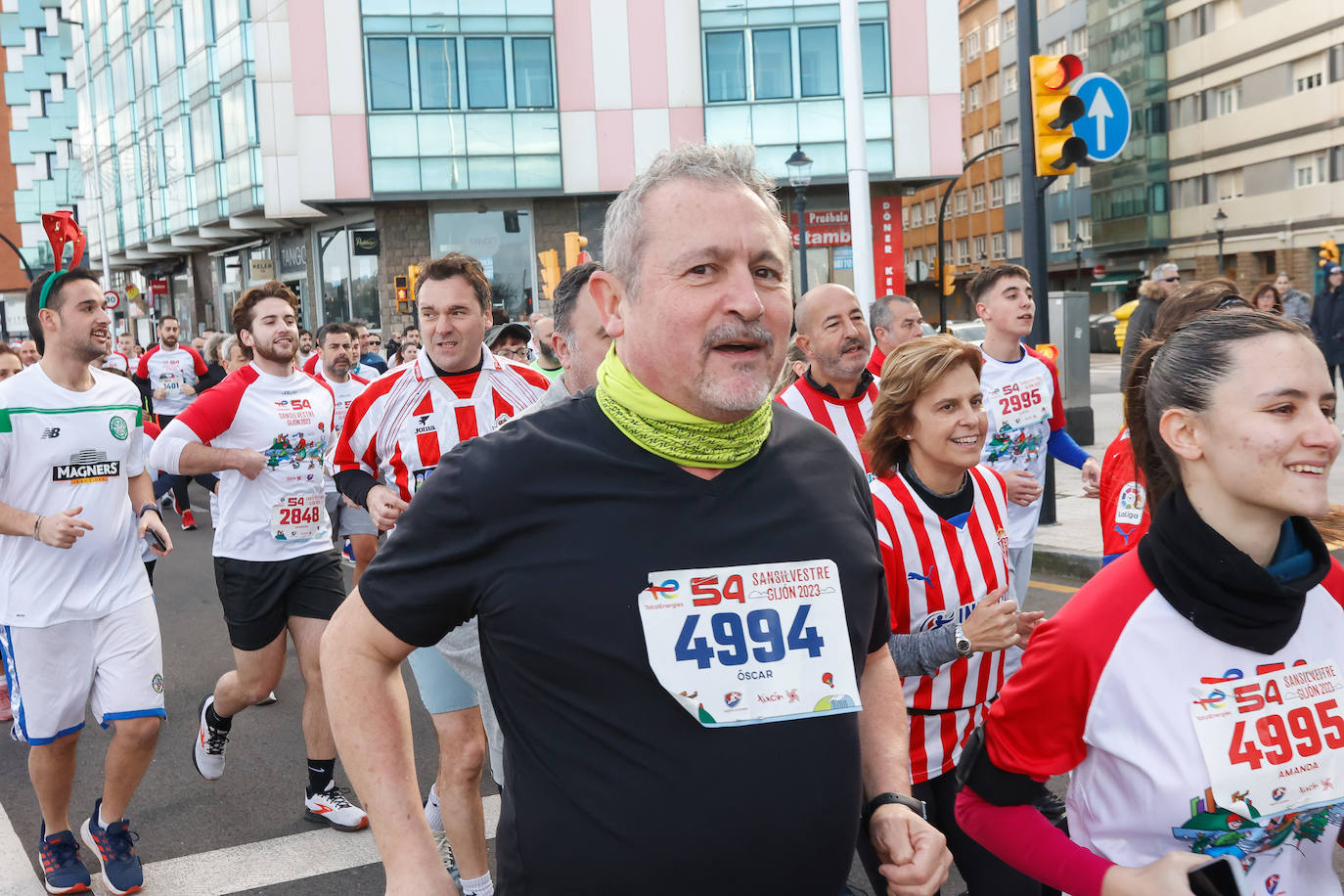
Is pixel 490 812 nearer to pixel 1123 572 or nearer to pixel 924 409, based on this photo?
pixel 924 409

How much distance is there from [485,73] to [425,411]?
29.2 meters

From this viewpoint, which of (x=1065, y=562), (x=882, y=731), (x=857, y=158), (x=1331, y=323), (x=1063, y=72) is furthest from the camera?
(x=1331, y=323)

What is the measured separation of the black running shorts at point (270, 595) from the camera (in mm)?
5512

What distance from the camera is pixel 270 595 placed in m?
5.53

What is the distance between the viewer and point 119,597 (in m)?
4.87

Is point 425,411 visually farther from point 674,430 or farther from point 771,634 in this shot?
point 771,634

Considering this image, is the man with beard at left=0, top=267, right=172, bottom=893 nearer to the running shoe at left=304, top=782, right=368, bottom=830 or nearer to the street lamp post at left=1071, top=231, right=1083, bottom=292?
the running shoe at left=304, top=782, right=368, bottom=830

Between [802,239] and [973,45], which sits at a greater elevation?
[973,45]

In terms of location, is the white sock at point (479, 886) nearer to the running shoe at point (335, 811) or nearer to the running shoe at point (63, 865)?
the running shoe at point (335, 811)

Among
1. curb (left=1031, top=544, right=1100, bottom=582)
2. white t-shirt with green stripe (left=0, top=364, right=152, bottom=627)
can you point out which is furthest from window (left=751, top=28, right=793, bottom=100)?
white t-shirt with green stripe (left=0, top=364, right=152, bottom=627)

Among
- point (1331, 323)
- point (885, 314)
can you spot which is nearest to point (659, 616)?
point (885, 314)

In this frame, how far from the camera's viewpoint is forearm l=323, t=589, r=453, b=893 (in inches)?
76.5

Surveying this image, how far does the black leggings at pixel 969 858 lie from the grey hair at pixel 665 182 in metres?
1.50

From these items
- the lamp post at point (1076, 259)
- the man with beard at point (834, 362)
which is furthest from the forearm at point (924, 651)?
the lamp post at point (1076, 259)
